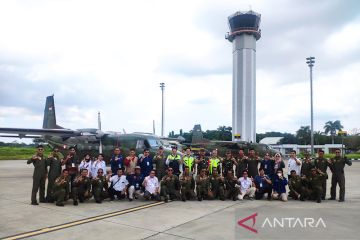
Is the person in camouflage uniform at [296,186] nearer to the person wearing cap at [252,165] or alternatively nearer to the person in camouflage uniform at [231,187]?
the person wearing cap at [252,165]

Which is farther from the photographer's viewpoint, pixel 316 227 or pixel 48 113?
pixel 48 113

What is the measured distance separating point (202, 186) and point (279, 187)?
2.41m

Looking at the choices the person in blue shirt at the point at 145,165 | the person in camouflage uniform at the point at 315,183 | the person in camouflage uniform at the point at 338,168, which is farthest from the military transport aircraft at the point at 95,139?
the person in camouflage uniform at the point at 338,168

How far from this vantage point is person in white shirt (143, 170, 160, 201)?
10000 mm

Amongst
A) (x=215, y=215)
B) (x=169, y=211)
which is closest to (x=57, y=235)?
(x=169, y=211)

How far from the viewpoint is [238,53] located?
74.3 metres

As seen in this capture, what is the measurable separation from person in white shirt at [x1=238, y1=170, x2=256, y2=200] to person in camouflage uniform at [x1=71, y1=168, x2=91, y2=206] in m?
4.66

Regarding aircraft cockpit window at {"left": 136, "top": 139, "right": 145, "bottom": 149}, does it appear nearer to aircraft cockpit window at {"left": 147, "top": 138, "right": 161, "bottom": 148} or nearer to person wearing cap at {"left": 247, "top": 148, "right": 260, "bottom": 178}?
aircraft cockpit window at {"left": 147, "top": 138, "right": 161, "bottom": 148}

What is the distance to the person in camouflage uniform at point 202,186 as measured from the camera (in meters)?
10.1

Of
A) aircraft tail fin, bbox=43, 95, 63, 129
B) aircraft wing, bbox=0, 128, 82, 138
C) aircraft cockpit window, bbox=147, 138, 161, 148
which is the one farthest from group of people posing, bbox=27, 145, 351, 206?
aircraft tail fin, bbox=43, 95, 63, 129

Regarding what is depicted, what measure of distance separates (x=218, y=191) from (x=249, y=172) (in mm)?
1901

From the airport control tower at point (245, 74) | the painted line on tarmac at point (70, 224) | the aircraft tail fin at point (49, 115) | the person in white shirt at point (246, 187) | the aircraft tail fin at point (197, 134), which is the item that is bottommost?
the painted line on tarmac at point (70, 224)

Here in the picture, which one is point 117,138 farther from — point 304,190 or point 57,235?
point 57,235

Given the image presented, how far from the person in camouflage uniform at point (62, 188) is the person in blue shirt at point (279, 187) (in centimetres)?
625
